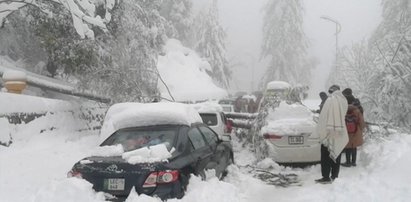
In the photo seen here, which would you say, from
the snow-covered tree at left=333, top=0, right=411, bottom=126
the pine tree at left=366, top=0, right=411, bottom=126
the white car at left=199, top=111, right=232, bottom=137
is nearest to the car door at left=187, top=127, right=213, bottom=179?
the white car at left=199, top=111, right=232, bottom=137

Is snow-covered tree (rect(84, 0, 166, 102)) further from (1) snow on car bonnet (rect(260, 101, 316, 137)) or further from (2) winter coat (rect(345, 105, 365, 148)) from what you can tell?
(2) winter coat (rect(345, 105, 365, 148))

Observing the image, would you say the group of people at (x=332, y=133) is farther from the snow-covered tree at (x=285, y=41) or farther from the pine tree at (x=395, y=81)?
the snow-covered tree at (x=285, y=41)

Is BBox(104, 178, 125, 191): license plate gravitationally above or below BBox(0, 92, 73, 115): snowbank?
below

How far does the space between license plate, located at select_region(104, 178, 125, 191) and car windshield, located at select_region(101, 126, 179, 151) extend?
2.59 ft

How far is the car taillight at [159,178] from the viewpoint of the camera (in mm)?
5840

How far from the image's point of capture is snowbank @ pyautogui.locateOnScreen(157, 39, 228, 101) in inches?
1222

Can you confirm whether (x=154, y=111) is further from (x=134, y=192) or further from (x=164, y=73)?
(x=164, y=73)

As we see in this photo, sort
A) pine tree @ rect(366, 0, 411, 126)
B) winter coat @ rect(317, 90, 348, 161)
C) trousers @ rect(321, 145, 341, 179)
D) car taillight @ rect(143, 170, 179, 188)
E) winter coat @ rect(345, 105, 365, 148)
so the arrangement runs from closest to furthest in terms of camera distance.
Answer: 1. car taillight @ rect(143, 170, 179, 188)
2. winter coat @ rect(317, 90, 348, 161)
3. trousers @ rect(321, 145, 341, 179)
4. winter coat @ rect(345, 105, 365, 148)
5. pine tree @ rect(366, 0, 411, 126)

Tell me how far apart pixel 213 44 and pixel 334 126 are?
42.9m

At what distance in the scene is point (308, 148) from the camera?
33.0 ft

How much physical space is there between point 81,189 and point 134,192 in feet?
2.35

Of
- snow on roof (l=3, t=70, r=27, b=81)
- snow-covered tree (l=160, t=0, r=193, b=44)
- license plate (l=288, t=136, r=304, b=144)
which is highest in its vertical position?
snow-covered tree (l=160, t=0, r=193, b=44)

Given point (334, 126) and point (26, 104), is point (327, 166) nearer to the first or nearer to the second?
point (334, 126)

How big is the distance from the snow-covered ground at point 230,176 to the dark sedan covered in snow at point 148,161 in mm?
172
